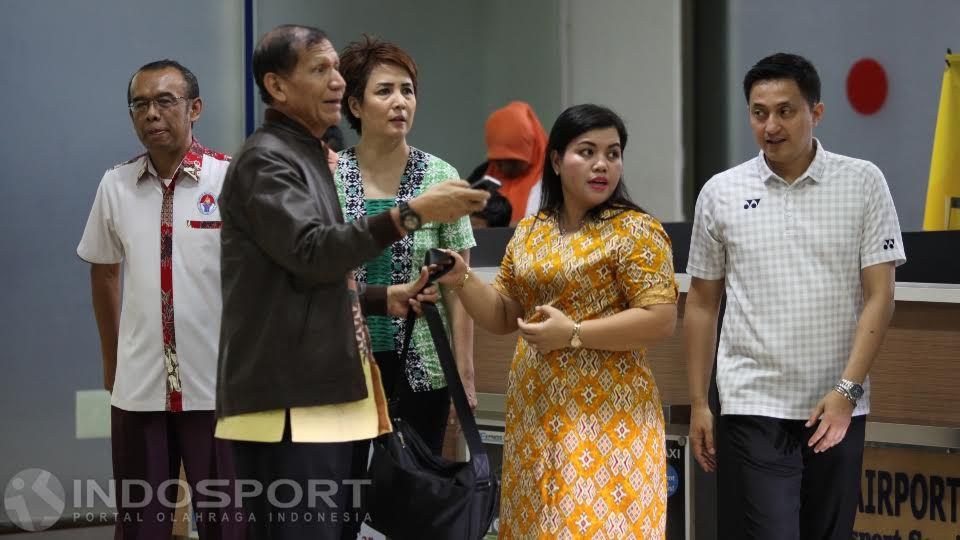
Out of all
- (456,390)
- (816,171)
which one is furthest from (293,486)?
(816,171)

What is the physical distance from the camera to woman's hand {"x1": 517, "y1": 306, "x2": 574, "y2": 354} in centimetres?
262

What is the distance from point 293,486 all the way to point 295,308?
0.33 meters

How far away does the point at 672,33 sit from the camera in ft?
22.6

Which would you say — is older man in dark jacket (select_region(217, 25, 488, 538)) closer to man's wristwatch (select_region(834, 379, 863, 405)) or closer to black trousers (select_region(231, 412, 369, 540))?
black trousers (select_region(231, 412, 369, 540))

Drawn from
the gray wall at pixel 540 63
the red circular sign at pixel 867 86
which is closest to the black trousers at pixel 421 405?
the gray wall at pixel 540 63

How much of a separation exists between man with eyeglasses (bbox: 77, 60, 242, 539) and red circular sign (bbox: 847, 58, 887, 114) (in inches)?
172

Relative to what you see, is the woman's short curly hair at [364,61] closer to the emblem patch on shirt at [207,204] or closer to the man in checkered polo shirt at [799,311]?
the emblem patch on shirt at [207,204]

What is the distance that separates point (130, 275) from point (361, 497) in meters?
1.06

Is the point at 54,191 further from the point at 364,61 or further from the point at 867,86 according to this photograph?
the point at 867,86

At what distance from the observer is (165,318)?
3.15 m

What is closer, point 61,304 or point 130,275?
point 130,275

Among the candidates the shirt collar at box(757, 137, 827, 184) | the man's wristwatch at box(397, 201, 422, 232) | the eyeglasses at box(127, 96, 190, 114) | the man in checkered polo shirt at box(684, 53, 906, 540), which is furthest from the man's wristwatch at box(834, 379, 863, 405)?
the eyeglasses at box(127, 96, 190, 114)

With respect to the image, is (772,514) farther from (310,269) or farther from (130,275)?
(130,275)

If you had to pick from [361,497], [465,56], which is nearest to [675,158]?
[465,56]
